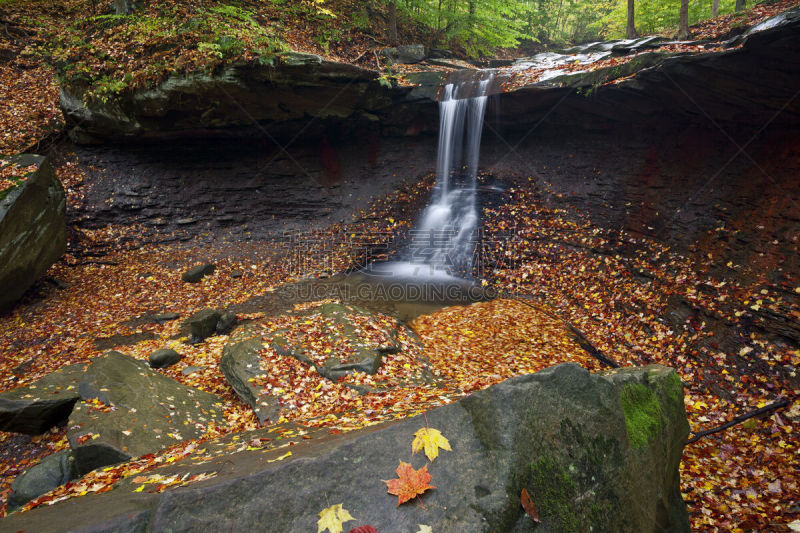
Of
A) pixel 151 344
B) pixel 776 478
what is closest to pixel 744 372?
pixel 776 478

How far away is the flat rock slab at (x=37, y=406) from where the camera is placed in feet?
14.2

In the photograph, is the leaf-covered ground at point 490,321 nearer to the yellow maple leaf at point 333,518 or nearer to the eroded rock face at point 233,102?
the eroded rock face at point 233,102

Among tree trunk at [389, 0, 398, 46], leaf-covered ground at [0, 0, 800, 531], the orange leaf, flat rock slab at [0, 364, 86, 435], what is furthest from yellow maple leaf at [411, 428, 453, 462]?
tree trunk at [389, 0, 398, 46]

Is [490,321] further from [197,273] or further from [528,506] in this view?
[197,273]

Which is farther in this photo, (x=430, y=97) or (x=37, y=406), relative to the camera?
(x=430, y=97)

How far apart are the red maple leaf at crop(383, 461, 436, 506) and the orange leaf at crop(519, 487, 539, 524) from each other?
49 cm

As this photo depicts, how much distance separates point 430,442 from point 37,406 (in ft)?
17.8

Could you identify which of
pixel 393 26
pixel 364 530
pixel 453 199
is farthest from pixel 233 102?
pixel 364 530

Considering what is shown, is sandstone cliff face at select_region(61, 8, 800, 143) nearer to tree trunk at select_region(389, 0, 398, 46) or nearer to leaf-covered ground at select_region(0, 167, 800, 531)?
leaf-covered ground at select_region(0, 167, 800, 531)

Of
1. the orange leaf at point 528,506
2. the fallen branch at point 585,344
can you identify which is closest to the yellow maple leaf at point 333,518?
the orange leaf at point 528,506

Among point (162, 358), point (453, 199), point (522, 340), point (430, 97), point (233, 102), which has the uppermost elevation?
point (430, 97)

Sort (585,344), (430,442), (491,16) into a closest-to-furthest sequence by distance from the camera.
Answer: (430,442) < (585,344) < (491,16)

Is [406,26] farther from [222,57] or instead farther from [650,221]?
[650,221]

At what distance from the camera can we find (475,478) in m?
1.91
